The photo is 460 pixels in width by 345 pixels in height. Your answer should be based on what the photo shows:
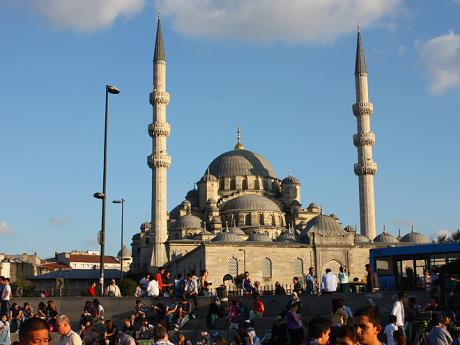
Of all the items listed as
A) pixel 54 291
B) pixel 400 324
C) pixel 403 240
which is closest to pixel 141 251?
pixel 403 240

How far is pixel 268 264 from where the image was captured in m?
49.6

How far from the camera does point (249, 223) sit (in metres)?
61.5

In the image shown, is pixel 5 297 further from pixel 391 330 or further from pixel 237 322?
pixel 391 330

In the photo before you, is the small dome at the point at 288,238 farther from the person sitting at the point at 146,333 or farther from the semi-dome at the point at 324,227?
the person sitting at the point at 146,333

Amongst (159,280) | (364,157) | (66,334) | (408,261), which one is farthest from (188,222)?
(66,334)

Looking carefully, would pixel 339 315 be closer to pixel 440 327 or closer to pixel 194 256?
pixel 440 327

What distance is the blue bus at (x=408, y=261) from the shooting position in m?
20.8

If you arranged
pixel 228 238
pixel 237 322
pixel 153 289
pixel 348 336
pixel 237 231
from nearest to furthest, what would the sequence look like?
pixel 348 336
pixel 237 322
pixel 153 289
pixel 228 238
pixel 237 231

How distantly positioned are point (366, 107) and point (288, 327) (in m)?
46.4

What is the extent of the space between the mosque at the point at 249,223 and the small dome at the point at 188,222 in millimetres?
86

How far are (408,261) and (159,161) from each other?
33.1 m

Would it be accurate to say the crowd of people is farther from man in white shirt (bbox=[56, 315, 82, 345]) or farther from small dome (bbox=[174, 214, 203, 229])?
small dome (bbox=[174, 214, 203, 229])

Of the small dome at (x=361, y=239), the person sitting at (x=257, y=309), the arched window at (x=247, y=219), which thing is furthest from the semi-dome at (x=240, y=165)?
the person sitting at (x=257, y=309)

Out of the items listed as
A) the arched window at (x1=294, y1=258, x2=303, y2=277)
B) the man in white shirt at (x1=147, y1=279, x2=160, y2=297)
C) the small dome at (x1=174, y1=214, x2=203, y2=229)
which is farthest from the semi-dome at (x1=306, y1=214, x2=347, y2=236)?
the man in white shirt at (x1=147, y1=279, x2=160, y2=297)
